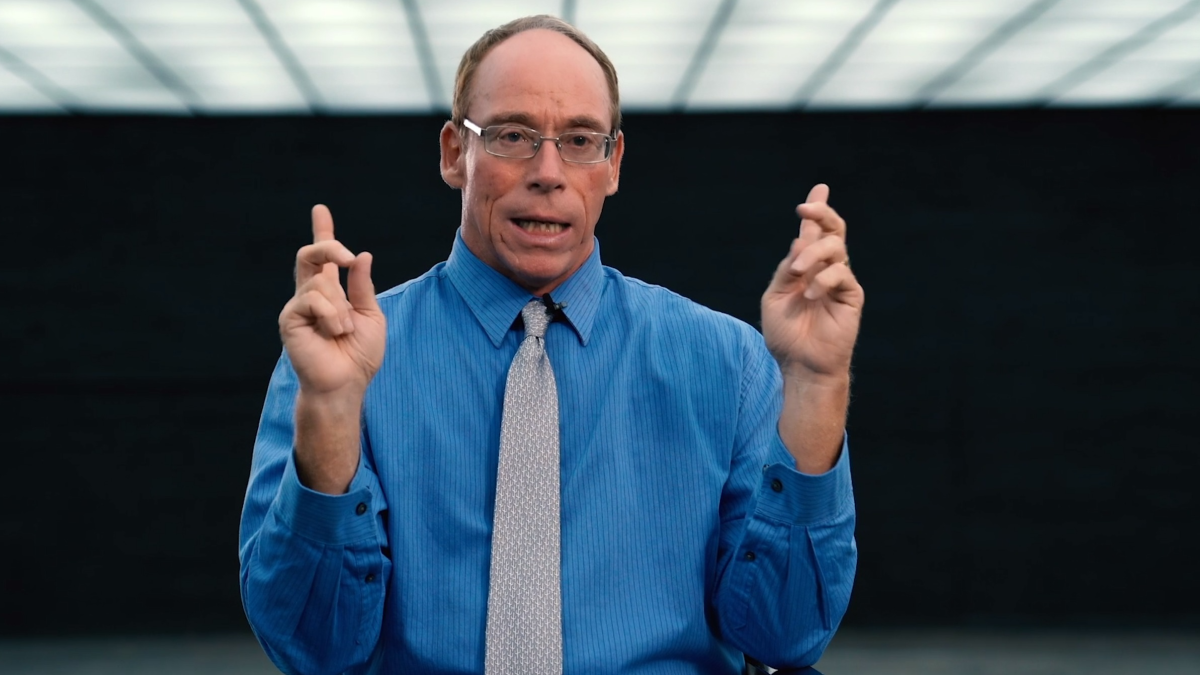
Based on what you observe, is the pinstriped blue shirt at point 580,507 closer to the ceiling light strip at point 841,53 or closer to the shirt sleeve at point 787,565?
the shirt sleeve at point 787,565

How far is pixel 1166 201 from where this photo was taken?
8125mm

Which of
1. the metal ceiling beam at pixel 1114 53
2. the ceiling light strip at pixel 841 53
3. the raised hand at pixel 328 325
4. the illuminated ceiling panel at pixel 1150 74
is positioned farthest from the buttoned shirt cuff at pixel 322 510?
the illuminated ceiling panel at pixel 1150 74

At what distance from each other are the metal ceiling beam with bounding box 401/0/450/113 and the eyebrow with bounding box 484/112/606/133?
4.47 m

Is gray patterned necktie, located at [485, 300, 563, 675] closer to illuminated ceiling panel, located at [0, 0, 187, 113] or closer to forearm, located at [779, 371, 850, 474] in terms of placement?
forearm, located at [779, 371, 850, 474]

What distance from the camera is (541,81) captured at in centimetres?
158

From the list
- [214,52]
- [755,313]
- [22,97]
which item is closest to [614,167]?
[214,52]

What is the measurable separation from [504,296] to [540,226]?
12cm

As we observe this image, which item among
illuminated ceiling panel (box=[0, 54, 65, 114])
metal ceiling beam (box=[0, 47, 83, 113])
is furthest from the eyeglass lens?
illuminated ceiling panel (box=[0, 54, 65, 114])

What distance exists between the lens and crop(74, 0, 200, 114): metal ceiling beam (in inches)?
231

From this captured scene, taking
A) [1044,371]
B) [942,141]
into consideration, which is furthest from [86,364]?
[1044,371]

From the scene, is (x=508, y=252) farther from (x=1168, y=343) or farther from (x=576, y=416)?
(x=1168, y=343)

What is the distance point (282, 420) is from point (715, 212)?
6531 mm

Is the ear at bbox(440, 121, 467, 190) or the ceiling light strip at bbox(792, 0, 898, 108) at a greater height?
the ceiling light strip at bbox(792, 0, 898, 108)

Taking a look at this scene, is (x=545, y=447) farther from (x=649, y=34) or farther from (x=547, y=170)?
(x=649, y=34)
